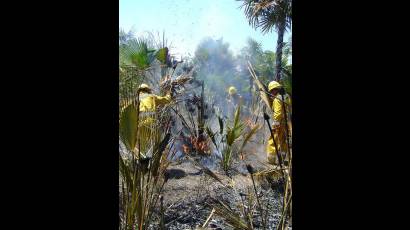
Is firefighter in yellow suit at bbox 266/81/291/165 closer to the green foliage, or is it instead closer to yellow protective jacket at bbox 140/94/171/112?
yellow protective jacket at bbox 140/94/171/112

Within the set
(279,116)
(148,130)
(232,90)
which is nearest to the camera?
(148,130)

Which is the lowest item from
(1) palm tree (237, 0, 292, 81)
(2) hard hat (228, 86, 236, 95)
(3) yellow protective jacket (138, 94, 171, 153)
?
(3) yellow protective jacket (138, 94, 171, 153)

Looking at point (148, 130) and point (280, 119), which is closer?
point (148, 130)

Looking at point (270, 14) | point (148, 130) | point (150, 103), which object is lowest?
point (148, 130)

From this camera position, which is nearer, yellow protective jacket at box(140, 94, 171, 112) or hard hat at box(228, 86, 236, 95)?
yellow protective jacket at box(140, 94, 171, 112)

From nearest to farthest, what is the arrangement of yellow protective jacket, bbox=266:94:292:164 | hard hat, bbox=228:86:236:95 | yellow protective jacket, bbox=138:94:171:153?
yellow protective jacket, bbox=138:94:171:153 → yellow protective jacket, bbox=266:94:292:164 → hard hat, bbox=228:86:236:95

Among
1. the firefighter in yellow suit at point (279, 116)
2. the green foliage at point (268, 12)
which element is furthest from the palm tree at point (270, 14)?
the firefighter in yellow suit at point (279, 116)

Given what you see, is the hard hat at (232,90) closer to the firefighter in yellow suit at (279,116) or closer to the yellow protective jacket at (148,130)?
the firefighter in yellow suit at (279,116)

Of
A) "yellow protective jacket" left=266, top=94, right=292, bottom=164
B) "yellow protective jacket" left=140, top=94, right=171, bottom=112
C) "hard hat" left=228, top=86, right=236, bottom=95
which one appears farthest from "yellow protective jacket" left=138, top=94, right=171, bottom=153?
"hard hat" left=228, top=86, right=236, bottom=95

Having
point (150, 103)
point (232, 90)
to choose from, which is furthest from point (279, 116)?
point (232, 90)

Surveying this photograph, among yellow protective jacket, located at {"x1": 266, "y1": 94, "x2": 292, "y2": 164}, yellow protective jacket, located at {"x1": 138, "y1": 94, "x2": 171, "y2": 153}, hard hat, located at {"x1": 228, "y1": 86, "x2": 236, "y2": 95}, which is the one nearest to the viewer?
yellow protective jacket, located at {"x1": 138, "y1": 94, "x2": 171, "y2": 153}

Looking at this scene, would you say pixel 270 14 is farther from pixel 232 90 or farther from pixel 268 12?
pixel 232 90

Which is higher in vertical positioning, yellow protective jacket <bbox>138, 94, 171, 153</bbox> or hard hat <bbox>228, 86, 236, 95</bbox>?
hard hat <bbox>228, 86, 236, 95</bbox>
